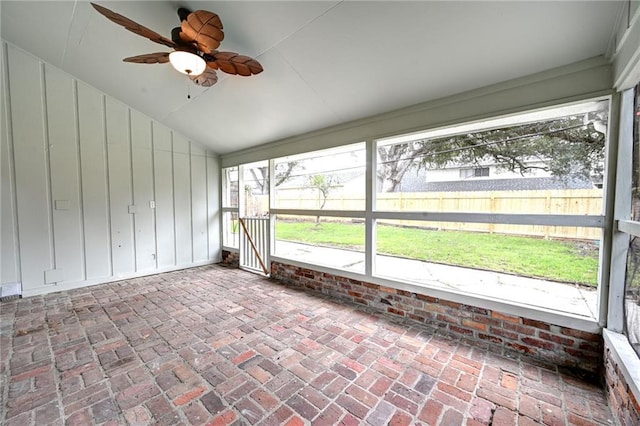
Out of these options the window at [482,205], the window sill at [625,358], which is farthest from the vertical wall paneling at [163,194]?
the window sill at [625,358]

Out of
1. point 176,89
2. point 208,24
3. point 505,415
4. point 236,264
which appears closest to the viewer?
point 505,415

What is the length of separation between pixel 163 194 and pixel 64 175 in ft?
4.36

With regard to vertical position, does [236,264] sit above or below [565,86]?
below

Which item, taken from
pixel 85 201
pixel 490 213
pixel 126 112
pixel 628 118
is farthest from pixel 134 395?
pixel 126 112

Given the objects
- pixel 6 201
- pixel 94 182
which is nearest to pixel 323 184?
pixel 94 182

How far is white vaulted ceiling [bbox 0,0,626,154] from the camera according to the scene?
1.78 m

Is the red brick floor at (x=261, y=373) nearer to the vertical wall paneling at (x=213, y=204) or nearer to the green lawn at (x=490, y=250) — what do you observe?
the green lawn at (x=490, y=250)

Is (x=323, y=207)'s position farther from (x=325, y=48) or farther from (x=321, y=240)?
(x=325, y=48)

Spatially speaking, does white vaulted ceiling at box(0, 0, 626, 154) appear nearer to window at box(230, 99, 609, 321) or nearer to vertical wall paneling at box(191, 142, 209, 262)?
window at box(230, 99, 609, 321)

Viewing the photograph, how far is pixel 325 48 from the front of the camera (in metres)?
2.35

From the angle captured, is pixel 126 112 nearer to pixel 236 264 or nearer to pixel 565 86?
pixel 236 264

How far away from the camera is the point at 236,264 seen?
5.34 m

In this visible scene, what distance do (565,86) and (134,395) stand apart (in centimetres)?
395

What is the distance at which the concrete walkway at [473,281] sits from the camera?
7.23 ft
